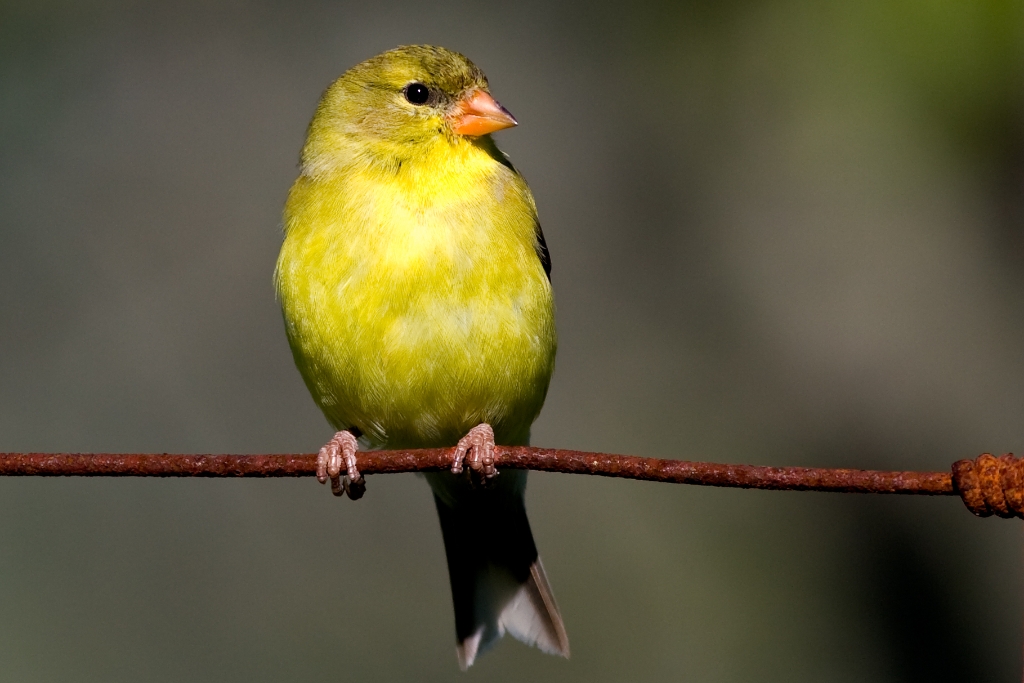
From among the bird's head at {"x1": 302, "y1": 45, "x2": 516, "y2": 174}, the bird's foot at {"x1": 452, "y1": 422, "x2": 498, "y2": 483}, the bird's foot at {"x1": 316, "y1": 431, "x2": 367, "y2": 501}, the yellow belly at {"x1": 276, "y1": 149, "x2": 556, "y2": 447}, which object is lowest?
the bird's foot at {"x1": 316, "y1": 431, "x2": 367, "y2": 501}

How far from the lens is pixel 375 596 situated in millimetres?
6055

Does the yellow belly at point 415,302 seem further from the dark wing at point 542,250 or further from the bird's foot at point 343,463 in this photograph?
the dark wing at point 542,250

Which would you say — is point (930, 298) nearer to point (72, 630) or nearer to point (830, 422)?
point (830, 422)

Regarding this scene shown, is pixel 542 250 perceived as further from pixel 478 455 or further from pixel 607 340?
pixel 607 340

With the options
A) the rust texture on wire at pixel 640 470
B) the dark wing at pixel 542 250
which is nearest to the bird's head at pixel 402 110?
the dark wing at pixel 542 250

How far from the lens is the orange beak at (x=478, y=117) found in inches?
156

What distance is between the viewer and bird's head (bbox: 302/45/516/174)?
3.94m

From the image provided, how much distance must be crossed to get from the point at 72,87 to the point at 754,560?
4.93m

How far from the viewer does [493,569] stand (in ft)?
13.6

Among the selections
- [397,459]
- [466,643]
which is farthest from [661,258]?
[397,459]

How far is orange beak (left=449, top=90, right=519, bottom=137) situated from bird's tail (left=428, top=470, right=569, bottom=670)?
125 cm

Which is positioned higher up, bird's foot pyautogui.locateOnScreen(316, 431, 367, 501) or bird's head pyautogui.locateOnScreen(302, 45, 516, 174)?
bird's head pyautogui.locateOnScreen(302, 45, 516, 174)

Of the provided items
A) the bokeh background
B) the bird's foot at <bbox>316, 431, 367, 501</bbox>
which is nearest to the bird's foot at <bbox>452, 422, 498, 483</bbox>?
the bird's foot at <bbox>316, 431, 367, 501</bbox>

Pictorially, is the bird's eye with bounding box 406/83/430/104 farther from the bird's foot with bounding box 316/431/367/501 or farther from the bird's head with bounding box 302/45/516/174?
the bird's foot with bounding box 316/431/367/501
